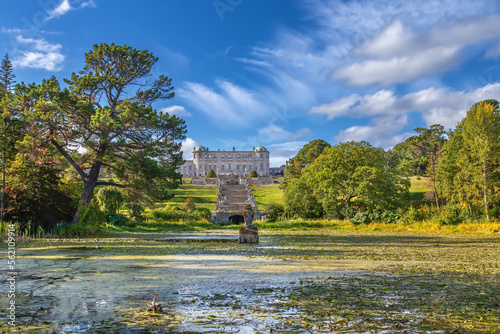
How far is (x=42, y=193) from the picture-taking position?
25.7m

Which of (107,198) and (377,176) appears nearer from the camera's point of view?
(107,198)

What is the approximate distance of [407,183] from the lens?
49.8m

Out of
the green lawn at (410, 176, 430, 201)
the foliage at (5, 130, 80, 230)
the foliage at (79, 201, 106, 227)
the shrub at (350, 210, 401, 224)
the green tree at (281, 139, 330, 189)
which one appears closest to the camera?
the foliage at (5, 130, 80, 230)

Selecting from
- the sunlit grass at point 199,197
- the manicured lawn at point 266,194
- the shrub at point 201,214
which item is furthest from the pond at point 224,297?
the manicured lawn at point 266,194

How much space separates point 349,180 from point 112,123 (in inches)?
984

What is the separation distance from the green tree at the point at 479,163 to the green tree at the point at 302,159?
34696 mm

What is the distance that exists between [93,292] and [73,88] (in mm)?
25241

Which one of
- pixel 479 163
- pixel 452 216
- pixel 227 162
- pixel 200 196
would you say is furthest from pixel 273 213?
pixel 227 162

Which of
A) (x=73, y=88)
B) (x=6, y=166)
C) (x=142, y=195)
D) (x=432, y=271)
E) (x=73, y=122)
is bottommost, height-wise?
(x=432, y=271)

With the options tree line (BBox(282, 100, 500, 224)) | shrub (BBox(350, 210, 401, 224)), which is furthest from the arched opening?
shrub (BBox(350, 210, 401, 224))

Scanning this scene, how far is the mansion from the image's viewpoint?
509 feet

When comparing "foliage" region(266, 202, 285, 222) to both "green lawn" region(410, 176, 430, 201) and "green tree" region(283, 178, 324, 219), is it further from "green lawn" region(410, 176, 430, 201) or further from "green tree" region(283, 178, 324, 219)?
"green lawn" region(410, 176, 430, 201)

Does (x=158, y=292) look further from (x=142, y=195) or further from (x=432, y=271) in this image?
(x=142, y=195)

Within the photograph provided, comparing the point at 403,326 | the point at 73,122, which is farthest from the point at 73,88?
the point at 403,326
